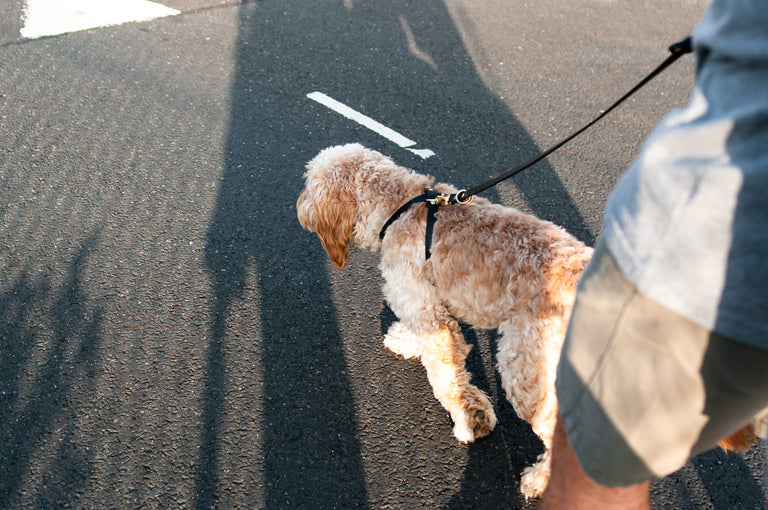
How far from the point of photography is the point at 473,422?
8.14 ft

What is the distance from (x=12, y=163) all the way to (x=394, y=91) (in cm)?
328

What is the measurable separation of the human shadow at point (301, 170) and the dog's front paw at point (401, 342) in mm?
284

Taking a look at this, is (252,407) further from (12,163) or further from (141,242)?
(12,163)

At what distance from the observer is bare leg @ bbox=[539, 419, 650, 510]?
126 centimetres

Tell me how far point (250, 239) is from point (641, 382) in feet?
9.30

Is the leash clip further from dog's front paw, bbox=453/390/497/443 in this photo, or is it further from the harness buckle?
dog's front paw, bbox=453/390/497/443

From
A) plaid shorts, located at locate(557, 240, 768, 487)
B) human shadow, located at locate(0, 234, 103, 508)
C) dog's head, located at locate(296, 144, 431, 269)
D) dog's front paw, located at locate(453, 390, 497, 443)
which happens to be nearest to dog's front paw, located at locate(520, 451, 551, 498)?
dog's front paw, located at locate(453, 390, 497, 443)

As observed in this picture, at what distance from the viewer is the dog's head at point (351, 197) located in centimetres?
258

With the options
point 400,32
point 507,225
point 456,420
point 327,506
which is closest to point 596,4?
point 400,32

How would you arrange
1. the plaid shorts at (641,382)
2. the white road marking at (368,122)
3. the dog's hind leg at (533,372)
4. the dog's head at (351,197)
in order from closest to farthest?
the plaid shorts at (641,382), the dog's hind leg at (533,372), the dog's head at (351,197), the white road marking at (368,122)

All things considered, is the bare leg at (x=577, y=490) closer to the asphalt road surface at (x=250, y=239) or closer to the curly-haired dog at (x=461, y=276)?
the curly-haired dog at (x=461, y=276)

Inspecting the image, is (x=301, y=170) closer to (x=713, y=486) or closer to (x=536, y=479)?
(x=536, y=479)

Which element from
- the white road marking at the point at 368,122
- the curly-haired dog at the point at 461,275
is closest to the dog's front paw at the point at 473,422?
the curly-haired dog at the point at 461,275

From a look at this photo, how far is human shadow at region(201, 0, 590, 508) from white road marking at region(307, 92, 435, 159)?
76mm
